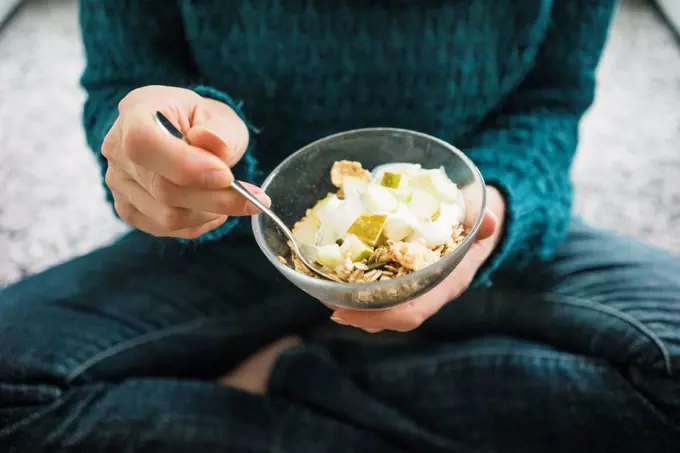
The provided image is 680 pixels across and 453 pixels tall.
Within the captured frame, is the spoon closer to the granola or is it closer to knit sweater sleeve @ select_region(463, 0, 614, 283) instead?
the granola

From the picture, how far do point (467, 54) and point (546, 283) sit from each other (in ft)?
0.79

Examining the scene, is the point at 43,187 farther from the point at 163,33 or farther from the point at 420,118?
the point at 420,118

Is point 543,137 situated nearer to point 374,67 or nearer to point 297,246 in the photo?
point 374,67

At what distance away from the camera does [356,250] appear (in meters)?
0.43

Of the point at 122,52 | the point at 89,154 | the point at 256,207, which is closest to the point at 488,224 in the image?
the point at 256,207

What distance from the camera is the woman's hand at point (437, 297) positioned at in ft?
1.53

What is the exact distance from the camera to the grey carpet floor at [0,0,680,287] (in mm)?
1047

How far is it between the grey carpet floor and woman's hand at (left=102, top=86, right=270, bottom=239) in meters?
0.61

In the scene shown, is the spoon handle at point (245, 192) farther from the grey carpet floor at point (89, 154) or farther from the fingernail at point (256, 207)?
the grey carpet floor at point (89, 154)

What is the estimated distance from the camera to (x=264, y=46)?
60 centimetres

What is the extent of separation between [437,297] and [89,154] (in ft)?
2.98

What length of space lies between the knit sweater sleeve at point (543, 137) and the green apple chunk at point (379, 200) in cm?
15

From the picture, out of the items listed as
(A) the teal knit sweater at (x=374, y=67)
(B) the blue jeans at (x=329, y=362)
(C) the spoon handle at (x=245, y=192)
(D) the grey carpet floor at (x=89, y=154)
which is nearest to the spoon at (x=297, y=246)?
(C) the spoon handle at (x=245, y=192)

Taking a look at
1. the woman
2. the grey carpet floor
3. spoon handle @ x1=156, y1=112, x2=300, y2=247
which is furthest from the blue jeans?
the grey carpet floor
